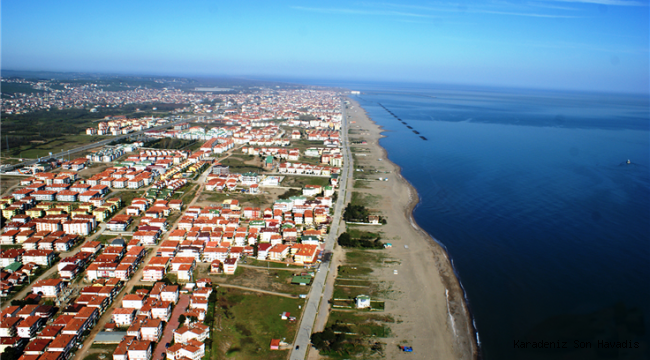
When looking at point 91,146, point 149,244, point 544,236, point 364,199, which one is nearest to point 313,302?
point 149,244

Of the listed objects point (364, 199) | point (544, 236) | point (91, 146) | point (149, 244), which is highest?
point (91, 146)

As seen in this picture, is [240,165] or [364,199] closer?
[364,199]

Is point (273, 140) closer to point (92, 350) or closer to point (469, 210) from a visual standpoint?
point (469, 210)

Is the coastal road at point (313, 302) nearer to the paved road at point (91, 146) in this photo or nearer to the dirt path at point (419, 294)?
the dirt path at point (419, 294)

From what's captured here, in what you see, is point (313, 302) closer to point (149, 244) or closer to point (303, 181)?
point (149, 244)

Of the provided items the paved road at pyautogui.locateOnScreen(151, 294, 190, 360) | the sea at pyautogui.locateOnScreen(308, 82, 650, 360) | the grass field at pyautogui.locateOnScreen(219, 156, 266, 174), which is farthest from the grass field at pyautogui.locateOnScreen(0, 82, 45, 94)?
the paved road at pyautogui.locateOnScreen(151, 294, 190, 360)
